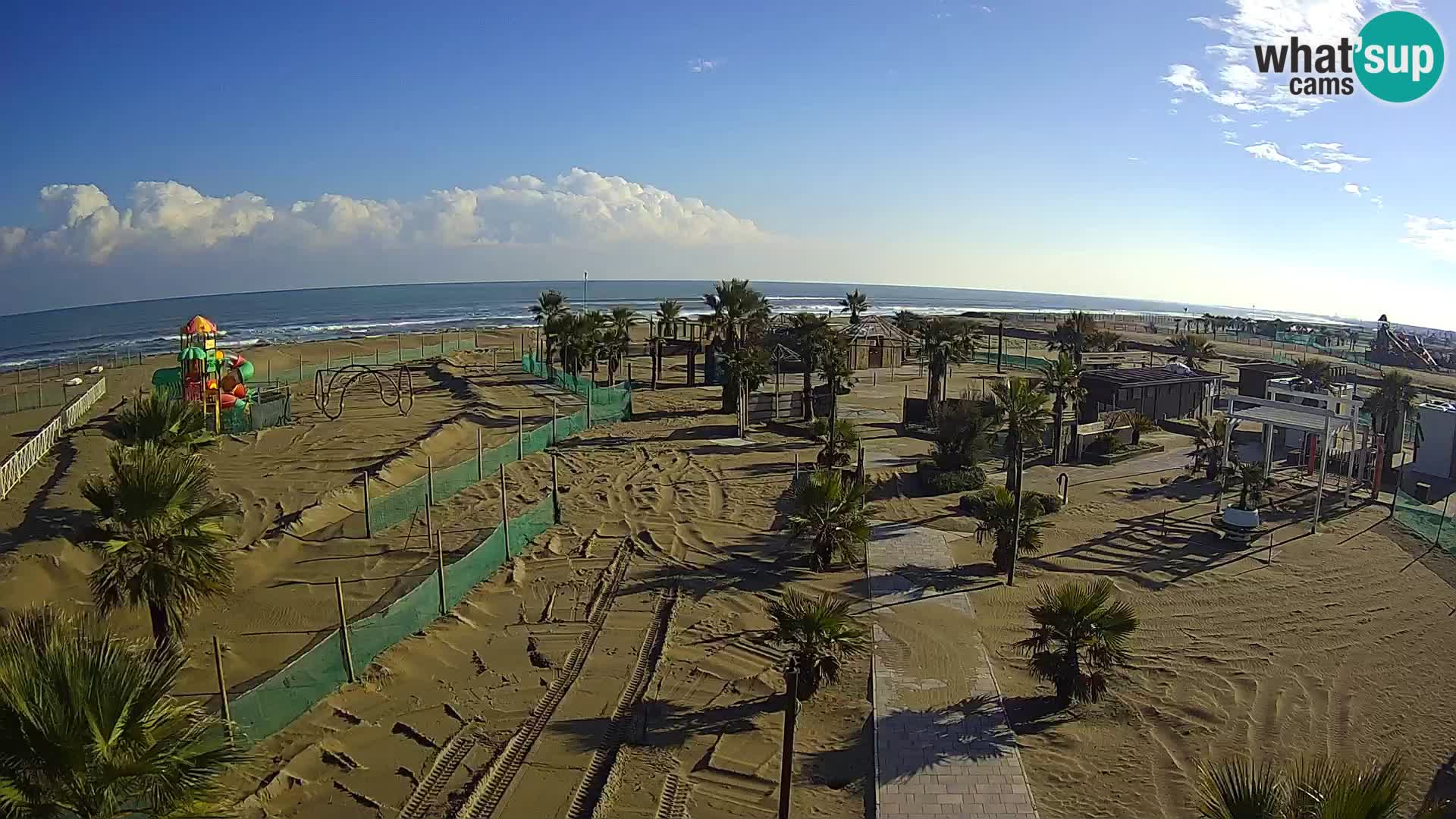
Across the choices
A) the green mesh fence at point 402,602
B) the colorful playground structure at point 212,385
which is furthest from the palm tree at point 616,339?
the colorful playground structure at point 212,385

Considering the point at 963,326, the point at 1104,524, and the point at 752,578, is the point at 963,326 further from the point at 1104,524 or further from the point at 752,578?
the point at 752,578

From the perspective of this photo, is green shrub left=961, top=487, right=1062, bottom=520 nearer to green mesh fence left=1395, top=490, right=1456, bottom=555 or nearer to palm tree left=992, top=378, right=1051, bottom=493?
palm tree left=992, top=378, right=1051, bottom=493

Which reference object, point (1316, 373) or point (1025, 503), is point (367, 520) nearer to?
point (1025, 503)

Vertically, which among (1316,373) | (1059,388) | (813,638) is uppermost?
(1059,388)

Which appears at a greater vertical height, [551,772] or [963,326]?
[963,326]

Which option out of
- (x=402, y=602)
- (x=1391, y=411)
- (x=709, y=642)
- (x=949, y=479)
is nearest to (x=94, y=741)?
(x=402, y=602)

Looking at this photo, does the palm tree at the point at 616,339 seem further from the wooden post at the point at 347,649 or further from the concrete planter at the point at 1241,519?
the wooden post at the point at 347,649

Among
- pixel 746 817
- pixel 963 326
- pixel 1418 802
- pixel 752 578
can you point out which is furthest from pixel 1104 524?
pixel 963 326

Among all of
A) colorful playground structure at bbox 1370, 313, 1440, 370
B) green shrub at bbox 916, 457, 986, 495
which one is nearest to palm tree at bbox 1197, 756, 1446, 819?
green shrub at bbox 916, 457, 986, 495
